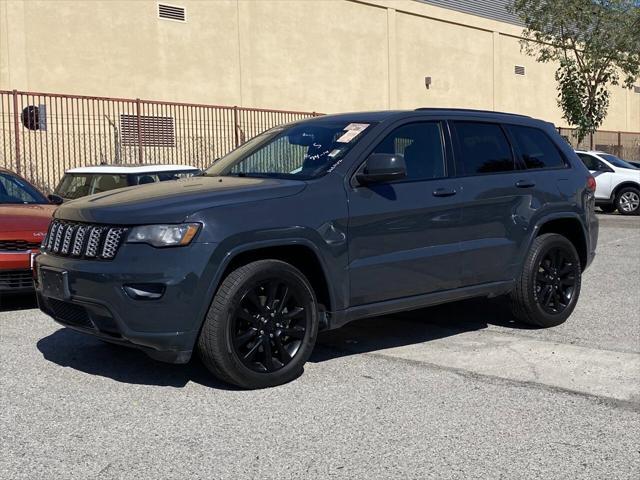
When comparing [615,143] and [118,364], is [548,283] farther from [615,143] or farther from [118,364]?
[615,143]

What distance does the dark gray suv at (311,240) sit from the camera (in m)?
4.89

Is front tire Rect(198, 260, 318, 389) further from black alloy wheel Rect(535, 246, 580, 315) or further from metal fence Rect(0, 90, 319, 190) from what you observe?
metal fence Rect(0, 90, 319, 190)

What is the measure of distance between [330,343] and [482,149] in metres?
1.98

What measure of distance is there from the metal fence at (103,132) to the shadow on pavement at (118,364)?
10462 millimetres

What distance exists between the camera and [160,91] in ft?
70.1

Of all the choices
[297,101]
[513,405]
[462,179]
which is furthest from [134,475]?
[297,101]

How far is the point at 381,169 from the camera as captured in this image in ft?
18.2

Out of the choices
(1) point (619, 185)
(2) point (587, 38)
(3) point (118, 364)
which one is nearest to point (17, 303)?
(3) point (118, 364)

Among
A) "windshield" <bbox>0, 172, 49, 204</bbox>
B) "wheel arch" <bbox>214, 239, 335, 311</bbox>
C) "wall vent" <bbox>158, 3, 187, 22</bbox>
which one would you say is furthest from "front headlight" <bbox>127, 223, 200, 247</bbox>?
"wall vent" <bbox>158, 3, 187, 22</bbox>

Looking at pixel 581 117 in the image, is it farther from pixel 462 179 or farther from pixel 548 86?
pixel 462 179

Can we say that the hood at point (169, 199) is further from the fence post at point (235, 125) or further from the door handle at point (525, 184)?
the fence post at point (235, 125)

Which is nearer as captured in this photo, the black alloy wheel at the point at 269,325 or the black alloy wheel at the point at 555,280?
the black alloy wheel at the point at 269,325

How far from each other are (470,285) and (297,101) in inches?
772

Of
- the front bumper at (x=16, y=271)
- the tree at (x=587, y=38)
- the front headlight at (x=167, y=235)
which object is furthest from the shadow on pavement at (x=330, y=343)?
the tree at (x=587, y=38)
